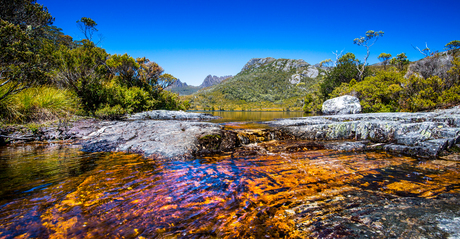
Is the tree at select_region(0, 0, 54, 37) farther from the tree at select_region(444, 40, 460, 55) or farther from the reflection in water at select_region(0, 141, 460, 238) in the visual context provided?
the tree at select_region(444, 40, 460, 55)

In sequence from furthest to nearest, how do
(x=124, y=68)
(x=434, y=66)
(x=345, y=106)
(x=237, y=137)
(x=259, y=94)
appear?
(x=259, y=94) → (x=124, y=68) → (x=345, y=106) → (x=434, y=66) → (x=237, y=137)

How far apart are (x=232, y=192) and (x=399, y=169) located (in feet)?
15.0

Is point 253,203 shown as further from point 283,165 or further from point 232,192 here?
point 283,165

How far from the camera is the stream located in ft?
7.19

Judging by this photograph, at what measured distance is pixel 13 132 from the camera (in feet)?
22.7

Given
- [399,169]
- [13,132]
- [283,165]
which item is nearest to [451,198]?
[399,169]

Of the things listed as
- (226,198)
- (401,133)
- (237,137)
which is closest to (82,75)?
(237,137)

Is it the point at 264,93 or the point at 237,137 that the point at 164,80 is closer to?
the point at 237,137

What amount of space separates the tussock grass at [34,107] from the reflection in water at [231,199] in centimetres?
394

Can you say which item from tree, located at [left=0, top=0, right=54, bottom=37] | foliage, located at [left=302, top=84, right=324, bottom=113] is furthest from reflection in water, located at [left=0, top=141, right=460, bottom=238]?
foliage, located at [left=302, top=84, right=324, bottom=113]

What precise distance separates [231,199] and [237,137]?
4.72 m

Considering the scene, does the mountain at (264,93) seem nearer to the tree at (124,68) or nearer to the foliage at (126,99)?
the tree at (124,68)

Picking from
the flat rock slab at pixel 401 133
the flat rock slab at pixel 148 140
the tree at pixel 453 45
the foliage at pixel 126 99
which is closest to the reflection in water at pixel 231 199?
the flat rock slab at pixel 148 140

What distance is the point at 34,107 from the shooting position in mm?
8070
